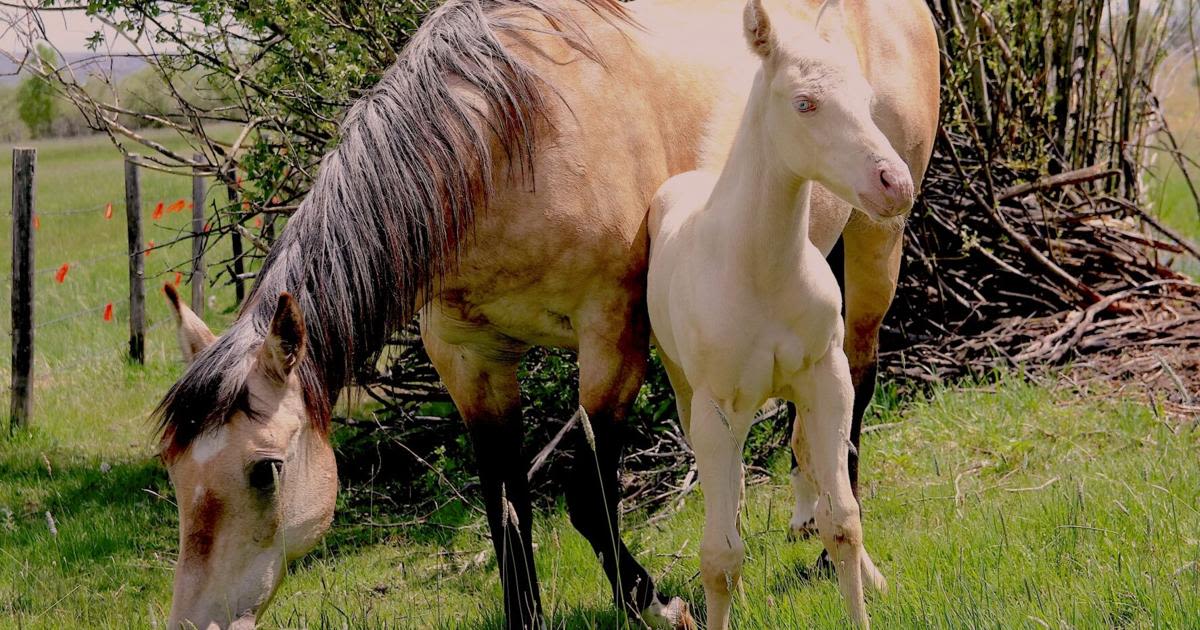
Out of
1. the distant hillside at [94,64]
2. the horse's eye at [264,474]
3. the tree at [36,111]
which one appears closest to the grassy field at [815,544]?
the horse's eye at [264,474]

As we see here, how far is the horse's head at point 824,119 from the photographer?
2.49m

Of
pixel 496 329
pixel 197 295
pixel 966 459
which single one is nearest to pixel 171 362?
pixel 197 295

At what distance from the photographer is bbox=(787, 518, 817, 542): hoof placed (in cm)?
450

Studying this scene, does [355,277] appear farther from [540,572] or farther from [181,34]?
[181,34]

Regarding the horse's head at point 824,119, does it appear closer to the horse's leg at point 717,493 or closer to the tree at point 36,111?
the horse's leg at point 717,493

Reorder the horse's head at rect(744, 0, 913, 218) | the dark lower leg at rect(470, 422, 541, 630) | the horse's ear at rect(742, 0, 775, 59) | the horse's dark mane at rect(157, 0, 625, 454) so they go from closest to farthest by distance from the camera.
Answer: the horse's head at rect(744, 0, 913, 218) < the horse's ear at rect(742, 0, 775, 59) < the horse's dark mane at rect(157, 0, 625, 454) < the dark lower leg at rect(470, 422, 541, 630)

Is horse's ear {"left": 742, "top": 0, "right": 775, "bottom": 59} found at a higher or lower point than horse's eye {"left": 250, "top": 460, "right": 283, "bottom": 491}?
higher

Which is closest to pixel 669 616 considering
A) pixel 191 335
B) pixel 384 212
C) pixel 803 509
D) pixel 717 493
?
pixel 803 509

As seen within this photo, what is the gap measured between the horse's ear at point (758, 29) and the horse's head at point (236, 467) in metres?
1.31

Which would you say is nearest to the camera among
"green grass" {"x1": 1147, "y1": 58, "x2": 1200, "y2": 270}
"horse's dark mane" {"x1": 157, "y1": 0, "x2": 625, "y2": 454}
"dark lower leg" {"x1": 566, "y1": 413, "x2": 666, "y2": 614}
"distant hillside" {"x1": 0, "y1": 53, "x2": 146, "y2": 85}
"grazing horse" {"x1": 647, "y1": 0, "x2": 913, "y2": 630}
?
"grazing horse" {"x1": 647, "y1": 0, "x2": 913, "y2": 630}

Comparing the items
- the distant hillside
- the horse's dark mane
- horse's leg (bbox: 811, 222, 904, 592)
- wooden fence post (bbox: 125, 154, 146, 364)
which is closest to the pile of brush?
horse's leg (bbox: 811, 222, 904, 592)

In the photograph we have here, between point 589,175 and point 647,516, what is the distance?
2024 millimetres

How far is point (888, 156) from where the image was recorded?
2.52 m

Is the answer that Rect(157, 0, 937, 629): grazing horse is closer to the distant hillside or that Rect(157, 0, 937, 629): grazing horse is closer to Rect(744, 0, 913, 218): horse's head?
Rect(744, 0, 913, 218): horse's head
